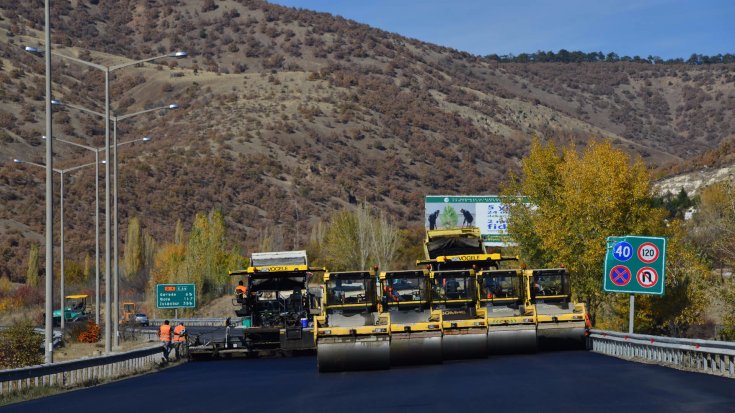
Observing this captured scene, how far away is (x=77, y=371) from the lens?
30.8 metres

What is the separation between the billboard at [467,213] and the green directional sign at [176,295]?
15336mm

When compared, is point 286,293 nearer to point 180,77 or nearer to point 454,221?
point 454,221

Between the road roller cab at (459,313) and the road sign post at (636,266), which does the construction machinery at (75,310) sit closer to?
the road sign post at (636,266)

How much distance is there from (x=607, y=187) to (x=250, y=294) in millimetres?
18537

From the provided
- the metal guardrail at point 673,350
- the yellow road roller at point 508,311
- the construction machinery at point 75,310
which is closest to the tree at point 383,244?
the construction machinery at point 75,310

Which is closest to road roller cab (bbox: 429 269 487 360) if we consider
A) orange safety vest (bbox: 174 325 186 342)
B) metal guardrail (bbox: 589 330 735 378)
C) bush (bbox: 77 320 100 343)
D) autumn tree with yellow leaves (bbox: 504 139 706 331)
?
metal guardrail (bbox: 589 330 735 378)

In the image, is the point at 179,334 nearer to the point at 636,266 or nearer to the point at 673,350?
the point at 636,266

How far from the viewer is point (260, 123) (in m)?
142

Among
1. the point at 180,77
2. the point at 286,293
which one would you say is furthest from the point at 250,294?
the point at 180,77

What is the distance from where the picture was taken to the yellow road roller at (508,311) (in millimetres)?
35750

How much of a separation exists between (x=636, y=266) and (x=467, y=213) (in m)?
33.1

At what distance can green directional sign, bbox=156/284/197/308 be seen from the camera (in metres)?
65.7

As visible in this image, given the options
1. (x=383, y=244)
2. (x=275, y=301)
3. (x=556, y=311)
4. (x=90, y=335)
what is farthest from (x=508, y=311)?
(x=383, y=244)

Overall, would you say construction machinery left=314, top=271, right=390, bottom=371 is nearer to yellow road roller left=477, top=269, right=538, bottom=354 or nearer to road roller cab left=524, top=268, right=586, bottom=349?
yellow road roller left=477, top=269, right=538, bottom=354
